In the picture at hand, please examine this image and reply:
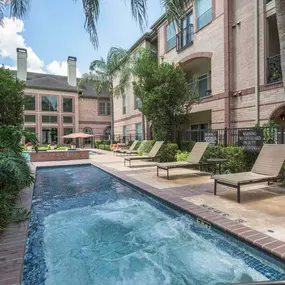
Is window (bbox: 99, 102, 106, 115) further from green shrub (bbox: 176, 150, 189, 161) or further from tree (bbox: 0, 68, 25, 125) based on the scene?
tree (bbox: 0, 68, 25, 125)

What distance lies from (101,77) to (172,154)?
14.5m

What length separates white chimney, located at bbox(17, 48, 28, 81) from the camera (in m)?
31.5

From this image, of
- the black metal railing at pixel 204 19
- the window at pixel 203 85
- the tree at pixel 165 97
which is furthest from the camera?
the window at pixel 203 85

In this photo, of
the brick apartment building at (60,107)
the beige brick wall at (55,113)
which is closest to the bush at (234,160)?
the brick apartment building at (60,107)

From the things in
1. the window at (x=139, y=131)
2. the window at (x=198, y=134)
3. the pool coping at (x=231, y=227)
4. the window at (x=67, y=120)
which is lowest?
the pool coping at (x=231, y=227)

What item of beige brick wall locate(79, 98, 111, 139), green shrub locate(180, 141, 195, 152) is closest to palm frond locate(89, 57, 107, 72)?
beige brick wall locate(79, 98, 111, 139)

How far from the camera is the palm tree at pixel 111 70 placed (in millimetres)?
20234

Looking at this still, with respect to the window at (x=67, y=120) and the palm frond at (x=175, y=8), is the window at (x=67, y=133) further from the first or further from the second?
the palm frond at (x=175, y=8)

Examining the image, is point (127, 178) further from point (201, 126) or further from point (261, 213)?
point (201, 126)

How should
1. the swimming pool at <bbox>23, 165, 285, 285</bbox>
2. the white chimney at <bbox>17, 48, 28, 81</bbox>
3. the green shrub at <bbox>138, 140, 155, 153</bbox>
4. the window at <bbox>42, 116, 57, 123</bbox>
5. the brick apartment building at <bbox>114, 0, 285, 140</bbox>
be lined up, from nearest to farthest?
1. the swimming pool at <bbox>23, 165, 285, 285</bbox>
2. the brick apartment building at <bbox>114, 0, 285, 140</bbox>
3. the green shrub at <bbox>138, 140, 155, 153</bbox>
4. the white chimney at <bbox>17, 48, 28, 81</bbox>
5. the window at <bbox>42, 116, 57, 123</bbox>

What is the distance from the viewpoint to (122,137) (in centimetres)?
2636

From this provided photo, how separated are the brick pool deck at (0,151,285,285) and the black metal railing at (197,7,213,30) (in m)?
10.3

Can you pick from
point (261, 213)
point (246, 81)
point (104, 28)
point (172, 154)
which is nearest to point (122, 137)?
point (172, 154)

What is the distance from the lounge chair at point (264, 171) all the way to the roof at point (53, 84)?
28460mm
